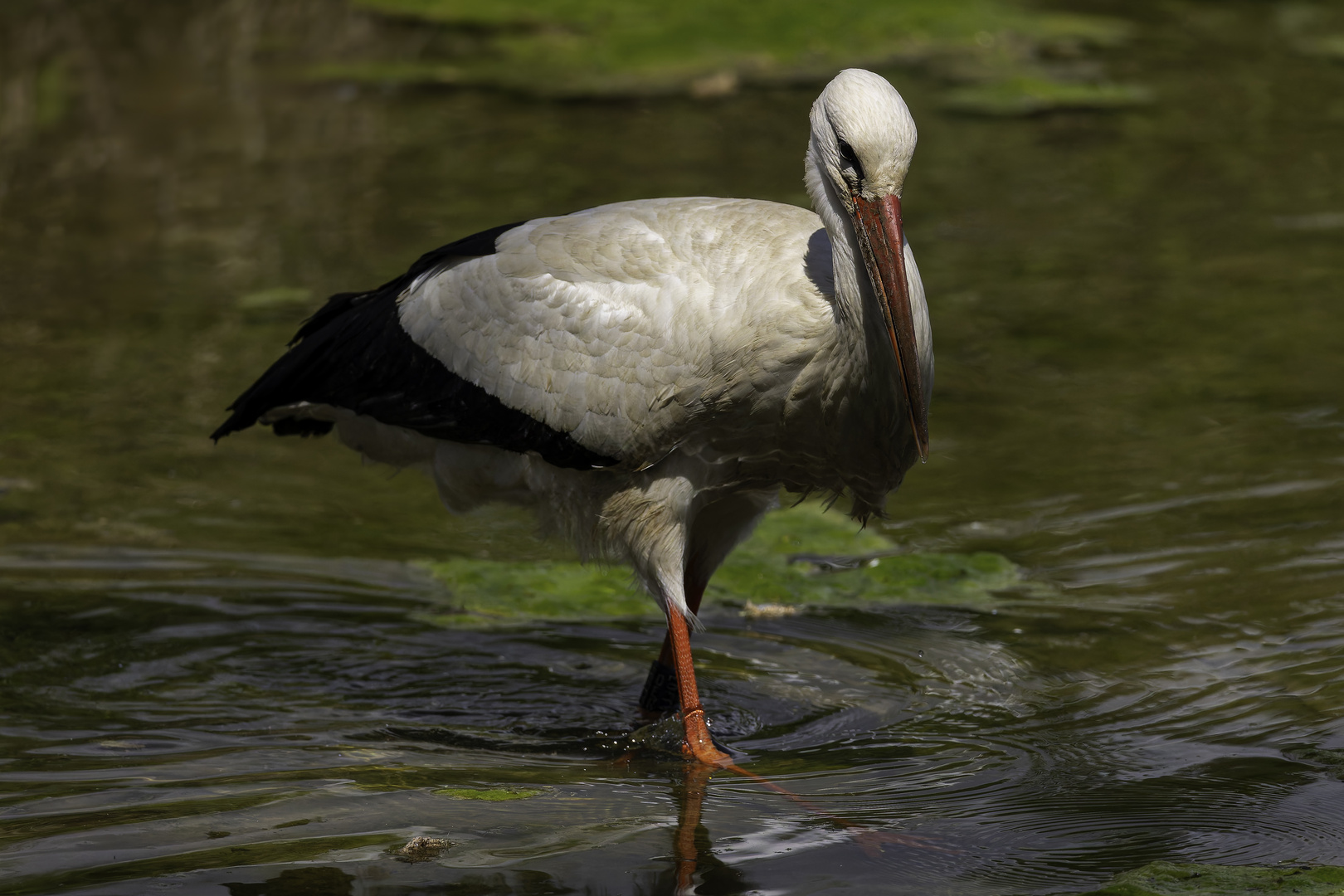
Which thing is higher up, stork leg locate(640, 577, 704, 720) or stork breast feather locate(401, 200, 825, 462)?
stork breast feather locate(401, 200, 825, 462)

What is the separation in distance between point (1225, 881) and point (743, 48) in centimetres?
1163

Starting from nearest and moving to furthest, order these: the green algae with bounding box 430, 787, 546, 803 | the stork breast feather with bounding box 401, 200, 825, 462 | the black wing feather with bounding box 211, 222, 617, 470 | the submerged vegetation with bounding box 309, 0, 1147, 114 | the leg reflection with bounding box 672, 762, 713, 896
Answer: the leg reflection with bounding box 672, 762, 713, 896 < the green algae with bounding box 430, 787, 546, 803 < the stork breast feather with bounding box 401, 200, 825, 462 < the black wing feather with bounding box 211, 222, 617, 470 < the submerged vegetation with bounding box 309, 0, 1147, 114

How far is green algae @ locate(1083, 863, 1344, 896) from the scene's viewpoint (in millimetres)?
3898

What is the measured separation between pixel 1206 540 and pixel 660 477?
2396 mm

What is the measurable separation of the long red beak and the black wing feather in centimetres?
104

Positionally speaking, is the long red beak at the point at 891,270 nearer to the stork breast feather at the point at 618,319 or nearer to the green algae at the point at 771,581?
the stork breast feather at the point at 618,319

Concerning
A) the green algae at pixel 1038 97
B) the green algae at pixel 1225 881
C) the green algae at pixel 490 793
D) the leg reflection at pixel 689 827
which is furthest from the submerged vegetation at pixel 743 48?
the green algae at pixel 1225 881

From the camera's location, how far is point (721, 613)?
6.26 meters

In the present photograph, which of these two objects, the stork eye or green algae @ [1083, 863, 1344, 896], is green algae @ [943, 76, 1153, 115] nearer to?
the stork eye

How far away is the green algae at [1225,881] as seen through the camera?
3.90 metres

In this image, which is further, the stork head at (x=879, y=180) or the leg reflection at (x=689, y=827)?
the stork head at (x=879, y=180)

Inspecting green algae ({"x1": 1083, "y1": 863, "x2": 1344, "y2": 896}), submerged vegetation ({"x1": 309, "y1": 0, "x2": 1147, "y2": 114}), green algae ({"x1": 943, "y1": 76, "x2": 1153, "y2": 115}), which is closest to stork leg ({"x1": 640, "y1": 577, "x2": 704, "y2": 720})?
green algae ({"x1": 1083, "y1": 863, "x2": 1344, "y2": 896})

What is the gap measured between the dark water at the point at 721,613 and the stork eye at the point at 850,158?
1.75 m

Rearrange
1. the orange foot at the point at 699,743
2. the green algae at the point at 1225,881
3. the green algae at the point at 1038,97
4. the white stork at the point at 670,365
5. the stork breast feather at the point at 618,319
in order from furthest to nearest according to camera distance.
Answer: the green algae at the point at 1038,97 < the orange foot at the point at 699,743 < the stork breast feather at the point at 618,319 < the white stork at the point at 670,365 < the green algae at the point at 1225,881
